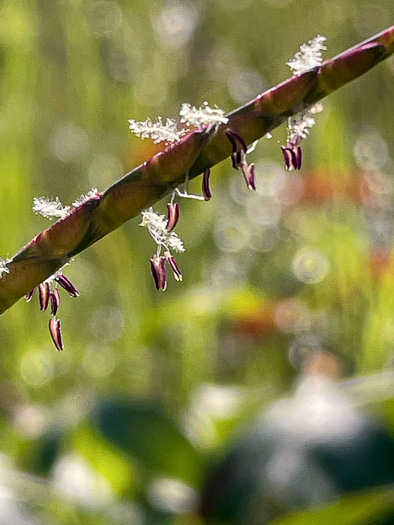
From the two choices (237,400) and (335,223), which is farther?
(335,223)

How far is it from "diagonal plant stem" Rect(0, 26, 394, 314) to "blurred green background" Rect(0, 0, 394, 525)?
3.38 feet

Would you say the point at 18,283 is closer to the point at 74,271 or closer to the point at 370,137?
the point at 74,271

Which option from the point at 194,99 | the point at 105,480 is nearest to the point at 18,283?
the point at 105,480

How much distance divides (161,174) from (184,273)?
1.98 meters

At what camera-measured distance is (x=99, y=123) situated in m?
2.29

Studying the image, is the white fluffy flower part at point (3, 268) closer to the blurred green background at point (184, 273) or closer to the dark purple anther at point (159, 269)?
the dark purple anther at point (159, 269)

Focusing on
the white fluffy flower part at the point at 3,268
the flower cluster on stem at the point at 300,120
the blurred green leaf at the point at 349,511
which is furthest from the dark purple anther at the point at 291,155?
the blurred green leaf at the point at 349,511

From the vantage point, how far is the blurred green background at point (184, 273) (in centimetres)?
153

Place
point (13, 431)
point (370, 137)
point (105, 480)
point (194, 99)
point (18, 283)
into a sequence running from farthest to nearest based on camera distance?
point (194, 99)
point (370, 137)
point (13, 431)
point (105, 480)
point (18, 283)

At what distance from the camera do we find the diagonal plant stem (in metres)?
0.24

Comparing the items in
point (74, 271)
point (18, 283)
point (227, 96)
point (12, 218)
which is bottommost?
point (18, 283)

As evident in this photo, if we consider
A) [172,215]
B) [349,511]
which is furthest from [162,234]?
[349,511]

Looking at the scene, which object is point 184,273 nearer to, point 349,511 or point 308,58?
point 349,511

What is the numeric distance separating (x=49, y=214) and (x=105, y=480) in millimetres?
1347
